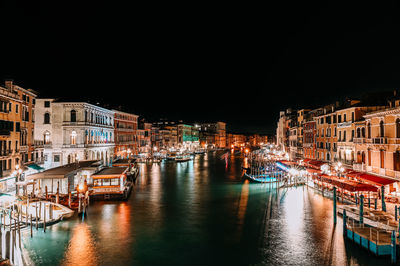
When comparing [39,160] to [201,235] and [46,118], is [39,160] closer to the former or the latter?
[46,118]

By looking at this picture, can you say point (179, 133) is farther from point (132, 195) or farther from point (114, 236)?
point (114, 236)

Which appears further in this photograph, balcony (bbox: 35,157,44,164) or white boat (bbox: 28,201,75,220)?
balcony (bbox: 35,157,44,164)

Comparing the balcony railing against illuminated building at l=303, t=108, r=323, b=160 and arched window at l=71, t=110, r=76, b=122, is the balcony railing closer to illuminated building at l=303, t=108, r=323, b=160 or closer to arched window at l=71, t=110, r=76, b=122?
illuminated building at l=303, t=108, r=323, b=160

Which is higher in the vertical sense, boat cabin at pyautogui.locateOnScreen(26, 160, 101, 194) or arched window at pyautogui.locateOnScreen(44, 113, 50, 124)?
arched window at pyautogui.locateOnScreen(44, 113, 50, 124)

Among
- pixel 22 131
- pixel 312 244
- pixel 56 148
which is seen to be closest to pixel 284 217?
pixel 312 244

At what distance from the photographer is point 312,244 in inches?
598

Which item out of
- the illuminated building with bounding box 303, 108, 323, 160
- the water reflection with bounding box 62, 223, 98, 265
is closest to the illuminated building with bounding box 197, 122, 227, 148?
the illuminated building with bounding box 303, 108, 323, 160

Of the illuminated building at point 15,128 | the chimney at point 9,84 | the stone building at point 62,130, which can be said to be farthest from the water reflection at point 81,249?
the stone building at point 62,130

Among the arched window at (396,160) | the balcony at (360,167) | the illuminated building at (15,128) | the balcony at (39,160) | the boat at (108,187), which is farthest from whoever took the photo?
the balcony at (39,160)

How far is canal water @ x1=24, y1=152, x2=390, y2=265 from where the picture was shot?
13641 millimetres

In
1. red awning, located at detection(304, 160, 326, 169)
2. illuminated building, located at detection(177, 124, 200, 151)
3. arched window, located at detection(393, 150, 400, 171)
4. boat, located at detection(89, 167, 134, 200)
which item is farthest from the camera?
illuminated building, located at detection(177, 124, 200, 151)

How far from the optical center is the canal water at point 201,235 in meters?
13.6

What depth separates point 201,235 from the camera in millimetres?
16906

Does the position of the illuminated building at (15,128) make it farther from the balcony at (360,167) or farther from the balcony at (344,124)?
the balcony at (344,124)
